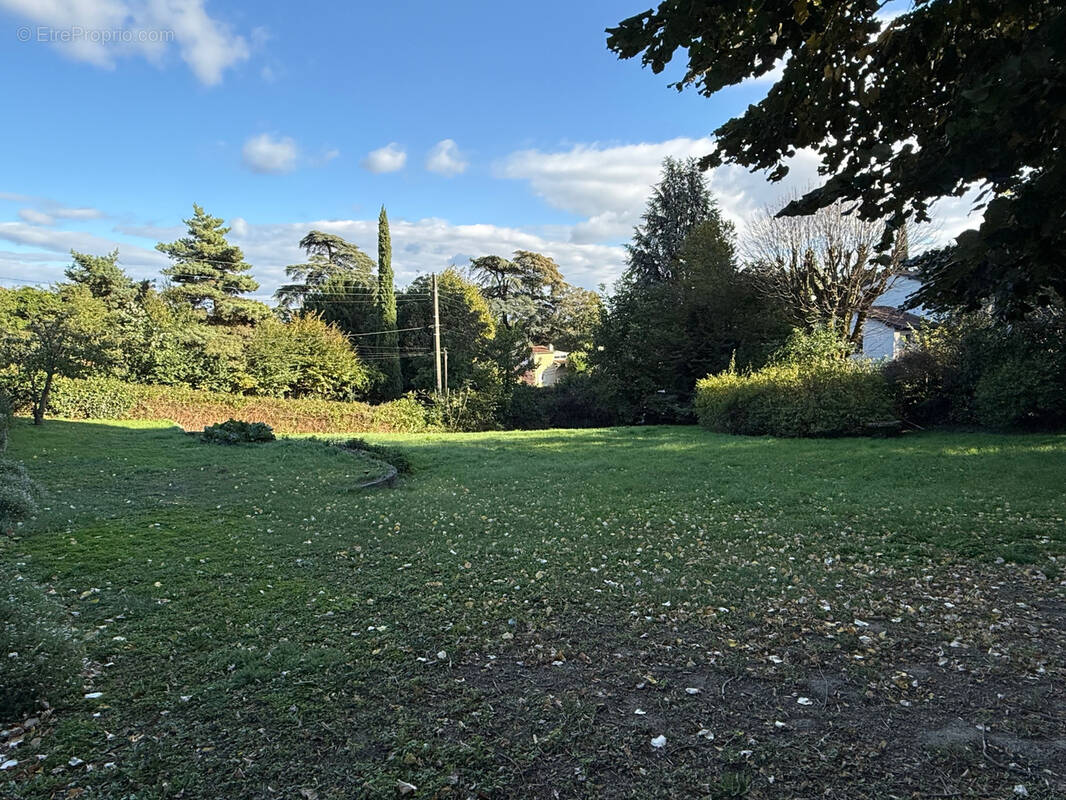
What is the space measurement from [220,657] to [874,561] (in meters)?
5.05

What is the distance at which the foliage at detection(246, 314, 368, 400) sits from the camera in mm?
26984

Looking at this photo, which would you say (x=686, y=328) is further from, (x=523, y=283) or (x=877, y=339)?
(x=523, y=283)

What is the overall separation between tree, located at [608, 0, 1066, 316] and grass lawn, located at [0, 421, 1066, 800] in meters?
2.18

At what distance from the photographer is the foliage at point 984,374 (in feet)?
41.4

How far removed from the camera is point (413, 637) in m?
3.66

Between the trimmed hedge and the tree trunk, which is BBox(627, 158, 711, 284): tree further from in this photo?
the tree trunk

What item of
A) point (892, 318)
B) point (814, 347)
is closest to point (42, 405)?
point (814, 347)

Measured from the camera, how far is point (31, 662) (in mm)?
2777

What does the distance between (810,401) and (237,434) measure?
46.7 feet

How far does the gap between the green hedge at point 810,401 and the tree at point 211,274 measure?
25.6 metres

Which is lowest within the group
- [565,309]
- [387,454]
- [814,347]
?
[387,454]

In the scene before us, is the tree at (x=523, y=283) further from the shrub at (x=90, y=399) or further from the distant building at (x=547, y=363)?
the shrub at (x=90, y=399)

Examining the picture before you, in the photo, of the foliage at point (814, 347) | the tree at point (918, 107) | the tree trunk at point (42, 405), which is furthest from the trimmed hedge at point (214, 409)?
the tree at point (918, 107)

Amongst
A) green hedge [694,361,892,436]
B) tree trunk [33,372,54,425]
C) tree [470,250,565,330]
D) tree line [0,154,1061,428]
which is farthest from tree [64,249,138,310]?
green hedge [694,361,892,436]
